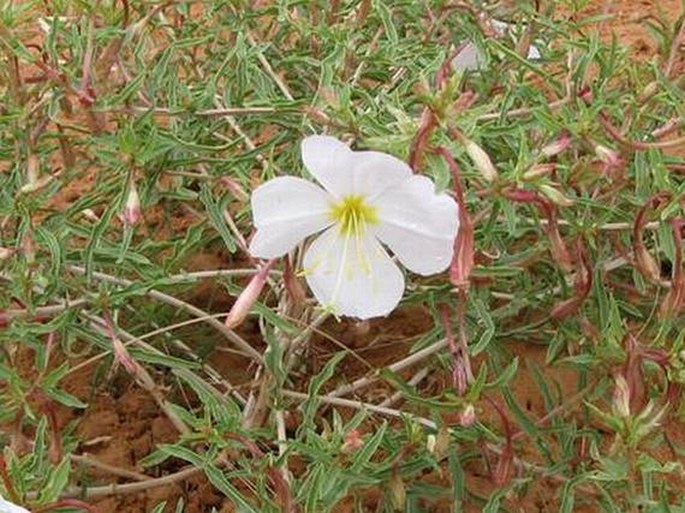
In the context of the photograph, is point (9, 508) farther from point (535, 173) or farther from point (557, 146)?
point (557, 146)

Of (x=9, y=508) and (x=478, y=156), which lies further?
(x=478, y=156)

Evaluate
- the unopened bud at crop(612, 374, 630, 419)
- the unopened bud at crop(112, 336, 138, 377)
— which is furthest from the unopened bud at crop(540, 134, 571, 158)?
the unopened bud at crop(112, 336, 138, 377)

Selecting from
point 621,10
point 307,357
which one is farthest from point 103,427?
point 621,10

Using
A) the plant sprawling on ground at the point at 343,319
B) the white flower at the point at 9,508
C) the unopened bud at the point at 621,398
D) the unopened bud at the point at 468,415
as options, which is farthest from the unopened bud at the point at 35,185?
the unopened bud at the point at 621,398

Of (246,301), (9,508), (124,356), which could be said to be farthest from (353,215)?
(9,508)

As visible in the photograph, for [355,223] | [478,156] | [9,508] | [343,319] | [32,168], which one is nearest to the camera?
[9,508]

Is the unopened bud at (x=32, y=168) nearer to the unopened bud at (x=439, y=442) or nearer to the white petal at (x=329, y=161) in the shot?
the white petal at (x=329, y=161)
